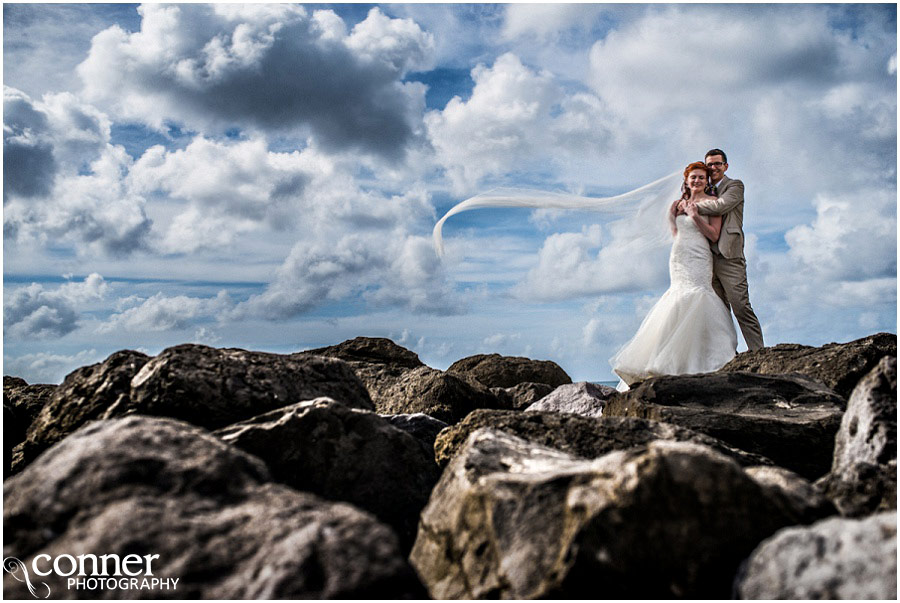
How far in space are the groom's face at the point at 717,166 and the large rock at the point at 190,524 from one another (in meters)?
11.6

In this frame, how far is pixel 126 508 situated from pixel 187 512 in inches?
8.6

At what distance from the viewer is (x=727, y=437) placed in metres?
5.65

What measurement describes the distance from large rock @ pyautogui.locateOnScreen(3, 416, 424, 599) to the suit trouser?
11202 millimetres

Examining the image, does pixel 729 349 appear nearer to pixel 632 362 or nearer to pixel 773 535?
pixel 632 362

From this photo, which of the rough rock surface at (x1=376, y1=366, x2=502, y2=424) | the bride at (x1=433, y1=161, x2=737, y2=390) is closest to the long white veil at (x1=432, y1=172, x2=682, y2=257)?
the bride at (x1=433, y1=161, x2=737, y2=390)

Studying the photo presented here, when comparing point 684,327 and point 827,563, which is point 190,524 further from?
point 684,327

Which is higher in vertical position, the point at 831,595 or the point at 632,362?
the point at 632,362

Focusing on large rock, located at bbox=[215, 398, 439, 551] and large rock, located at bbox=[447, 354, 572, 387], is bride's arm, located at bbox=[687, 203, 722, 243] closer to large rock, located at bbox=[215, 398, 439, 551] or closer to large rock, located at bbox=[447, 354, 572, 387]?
large rock, located at bbox=[447, 354, 572, 387]

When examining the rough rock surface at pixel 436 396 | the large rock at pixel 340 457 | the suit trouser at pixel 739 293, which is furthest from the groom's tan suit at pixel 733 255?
the large rock at pixel 340 457

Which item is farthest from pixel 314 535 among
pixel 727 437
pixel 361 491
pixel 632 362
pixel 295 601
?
pixel 632 362

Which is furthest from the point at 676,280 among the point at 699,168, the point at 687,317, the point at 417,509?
the point at 417,509

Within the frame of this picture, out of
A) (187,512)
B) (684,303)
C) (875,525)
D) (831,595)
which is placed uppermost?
(684,303)

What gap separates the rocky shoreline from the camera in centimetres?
255

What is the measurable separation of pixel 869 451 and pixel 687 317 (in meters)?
8.69
